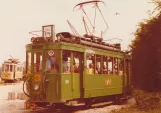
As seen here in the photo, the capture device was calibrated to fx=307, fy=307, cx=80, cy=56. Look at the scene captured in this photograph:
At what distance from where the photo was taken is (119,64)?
57.2 ft

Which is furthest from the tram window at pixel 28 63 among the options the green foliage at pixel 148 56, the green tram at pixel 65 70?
the green foliage at pixel 148 56

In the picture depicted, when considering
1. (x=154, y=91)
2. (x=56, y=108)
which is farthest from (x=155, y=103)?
(x=56, y=108)

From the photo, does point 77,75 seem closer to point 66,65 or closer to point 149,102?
point 66,65

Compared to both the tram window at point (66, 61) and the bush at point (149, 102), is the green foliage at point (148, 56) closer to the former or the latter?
the bush at point (149, 102)

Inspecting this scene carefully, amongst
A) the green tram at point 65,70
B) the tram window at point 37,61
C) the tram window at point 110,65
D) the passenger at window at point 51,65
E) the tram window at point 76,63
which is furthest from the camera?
the tram window at point 110,65

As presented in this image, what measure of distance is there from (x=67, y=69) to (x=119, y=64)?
18.3 feet

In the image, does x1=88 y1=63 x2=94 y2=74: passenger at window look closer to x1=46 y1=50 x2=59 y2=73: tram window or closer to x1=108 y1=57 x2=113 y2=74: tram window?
x1=108 y1=57 x2=113 y2=74: tram window

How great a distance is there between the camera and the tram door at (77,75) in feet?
42.5

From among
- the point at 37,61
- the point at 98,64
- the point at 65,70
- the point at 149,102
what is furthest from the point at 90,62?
the point at 149,102

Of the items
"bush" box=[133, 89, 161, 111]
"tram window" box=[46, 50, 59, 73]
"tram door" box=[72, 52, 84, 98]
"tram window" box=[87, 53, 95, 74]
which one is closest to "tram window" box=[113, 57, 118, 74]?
"tram window" box=[87, 53, 95, 74]

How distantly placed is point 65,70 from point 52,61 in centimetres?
64

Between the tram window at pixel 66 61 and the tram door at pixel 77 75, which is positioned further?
the tram door at pixel 77 75

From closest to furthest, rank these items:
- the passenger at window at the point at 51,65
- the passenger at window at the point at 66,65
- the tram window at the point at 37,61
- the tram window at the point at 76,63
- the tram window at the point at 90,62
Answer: the passenger at window at the point at 51,65 → the passenger at window at the point at 66,65 → the tram window at the point at 37,61 → the tram window at the point at 76,63 → the tram window at the point at 90,62

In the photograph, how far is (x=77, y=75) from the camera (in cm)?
1323
